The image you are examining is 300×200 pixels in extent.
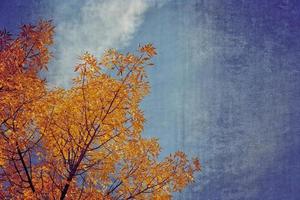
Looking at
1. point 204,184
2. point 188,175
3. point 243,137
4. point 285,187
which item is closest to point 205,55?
point 243,137

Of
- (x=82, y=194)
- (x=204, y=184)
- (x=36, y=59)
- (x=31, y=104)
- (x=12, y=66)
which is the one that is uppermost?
(x=204, y=184)

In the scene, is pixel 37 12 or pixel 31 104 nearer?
pixel 31 104

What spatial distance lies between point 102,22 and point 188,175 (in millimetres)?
10291

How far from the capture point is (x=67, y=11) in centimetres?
1295

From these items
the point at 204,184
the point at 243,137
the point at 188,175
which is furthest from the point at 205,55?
the point at 188,175

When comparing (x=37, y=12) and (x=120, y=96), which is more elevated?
(x=37, y=12)

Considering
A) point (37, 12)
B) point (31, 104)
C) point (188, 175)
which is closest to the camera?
point (31, 104)

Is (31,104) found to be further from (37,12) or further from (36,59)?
(37,12)

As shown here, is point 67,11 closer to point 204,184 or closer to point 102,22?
point 102,22

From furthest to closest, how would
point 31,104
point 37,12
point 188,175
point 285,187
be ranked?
point 285,187 → point 37,12 → point 188,175 → point 31,104

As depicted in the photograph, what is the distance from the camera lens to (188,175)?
12.8 ft

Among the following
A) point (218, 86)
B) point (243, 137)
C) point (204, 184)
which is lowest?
point (204, 184)

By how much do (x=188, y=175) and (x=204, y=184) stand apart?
9.39 m

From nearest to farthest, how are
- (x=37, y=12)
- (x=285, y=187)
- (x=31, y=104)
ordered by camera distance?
(x=31, y=104), (x=37, y=12), (x=285, y=187)
